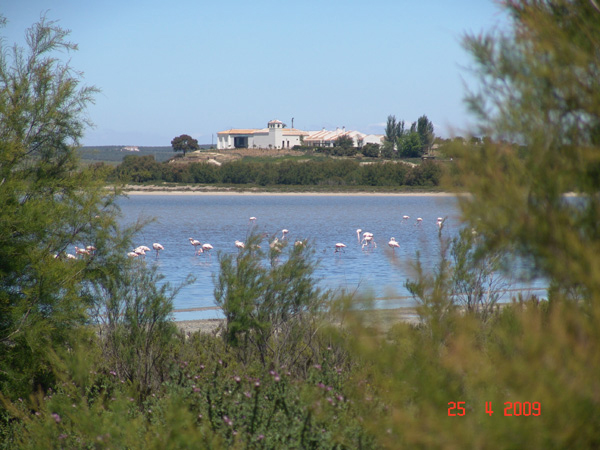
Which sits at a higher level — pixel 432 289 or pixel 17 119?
pixel 17 119

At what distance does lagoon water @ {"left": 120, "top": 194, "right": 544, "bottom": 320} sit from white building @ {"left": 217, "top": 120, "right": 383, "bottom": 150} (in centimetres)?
3837

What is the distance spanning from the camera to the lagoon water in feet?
16.8

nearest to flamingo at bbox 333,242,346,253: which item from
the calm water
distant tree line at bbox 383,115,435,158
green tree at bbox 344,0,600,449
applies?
the calm water

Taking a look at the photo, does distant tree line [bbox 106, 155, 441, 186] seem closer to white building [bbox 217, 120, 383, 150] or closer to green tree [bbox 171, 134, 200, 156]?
green tree [bbox 171, 134, 200, 156]

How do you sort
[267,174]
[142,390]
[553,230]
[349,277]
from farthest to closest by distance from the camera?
[267,174] < [349,277] < [142,390] < [553,230]

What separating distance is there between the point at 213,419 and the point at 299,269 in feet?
13.8

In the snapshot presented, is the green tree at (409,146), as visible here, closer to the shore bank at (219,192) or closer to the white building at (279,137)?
the shore bank at (219,192)

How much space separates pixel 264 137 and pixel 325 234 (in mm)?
83228

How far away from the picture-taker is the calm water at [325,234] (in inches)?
228

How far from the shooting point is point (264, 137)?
118062 mm

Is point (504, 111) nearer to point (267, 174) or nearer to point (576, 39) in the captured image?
point (576, 39)

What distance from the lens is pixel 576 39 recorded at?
2.46 meters

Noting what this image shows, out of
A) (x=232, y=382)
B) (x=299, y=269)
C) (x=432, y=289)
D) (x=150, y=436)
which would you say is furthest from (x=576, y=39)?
(x=299, y=269)
